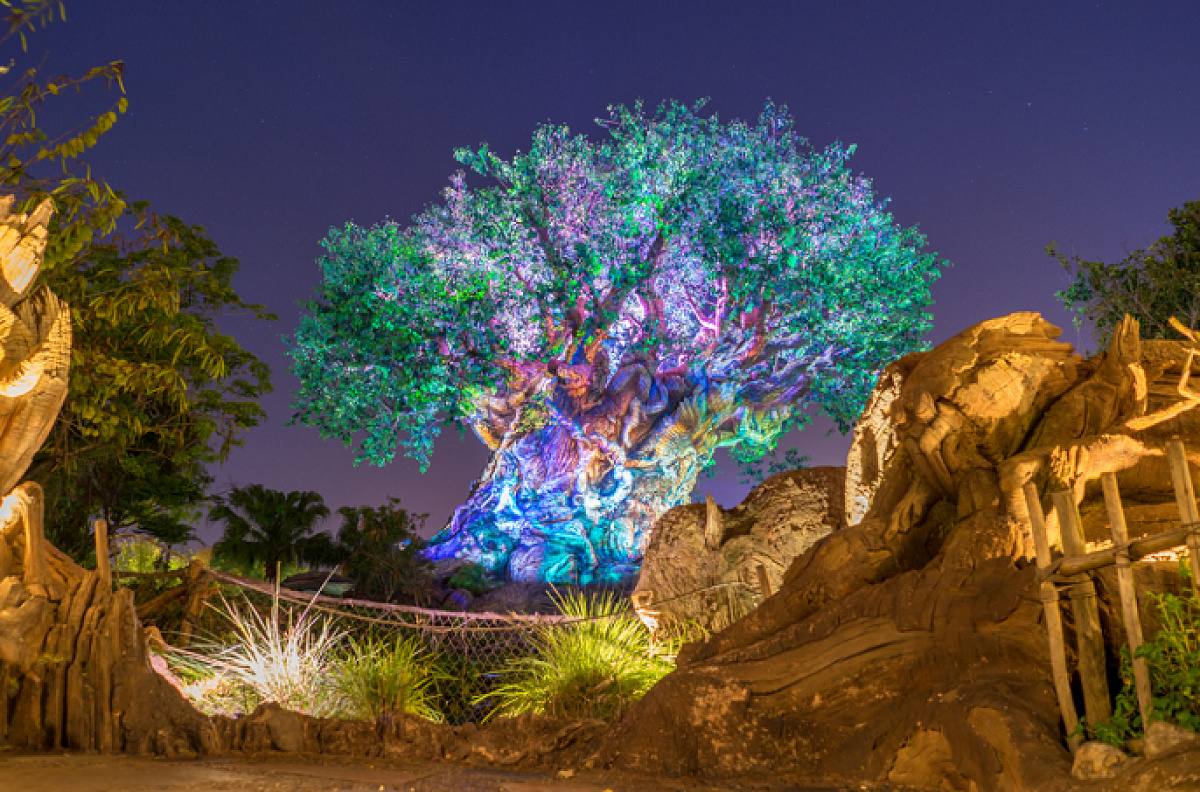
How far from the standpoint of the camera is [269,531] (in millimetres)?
13859

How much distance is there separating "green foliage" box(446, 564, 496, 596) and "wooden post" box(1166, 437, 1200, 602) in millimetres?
13635

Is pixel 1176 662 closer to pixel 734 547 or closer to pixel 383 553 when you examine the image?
pixel 734 547

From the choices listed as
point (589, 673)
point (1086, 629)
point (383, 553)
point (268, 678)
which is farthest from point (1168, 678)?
point (383, 553)

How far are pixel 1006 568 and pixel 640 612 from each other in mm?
5002

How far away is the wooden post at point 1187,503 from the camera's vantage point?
3.49 metres

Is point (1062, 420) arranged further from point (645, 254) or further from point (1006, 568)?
point (645, 254)

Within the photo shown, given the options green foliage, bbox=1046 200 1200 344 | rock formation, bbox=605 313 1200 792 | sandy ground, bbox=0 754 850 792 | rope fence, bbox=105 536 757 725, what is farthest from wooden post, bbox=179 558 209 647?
green foliage, bbox=1046 200 1200 344

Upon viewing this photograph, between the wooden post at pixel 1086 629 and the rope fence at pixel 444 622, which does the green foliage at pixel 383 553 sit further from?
the wooden post at pixel 1086 629

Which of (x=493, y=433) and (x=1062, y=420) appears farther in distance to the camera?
(x=493, y=433)

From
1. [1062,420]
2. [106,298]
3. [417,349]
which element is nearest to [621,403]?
[417,349]

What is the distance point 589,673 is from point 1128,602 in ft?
16.8

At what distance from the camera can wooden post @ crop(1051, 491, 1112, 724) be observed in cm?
396

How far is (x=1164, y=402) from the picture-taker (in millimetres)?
5625

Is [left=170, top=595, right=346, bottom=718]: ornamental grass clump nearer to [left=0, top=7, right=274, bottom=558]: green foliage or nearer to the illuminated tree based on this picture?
[left=0, top=7, right=274, bottom=558]: green foliage
